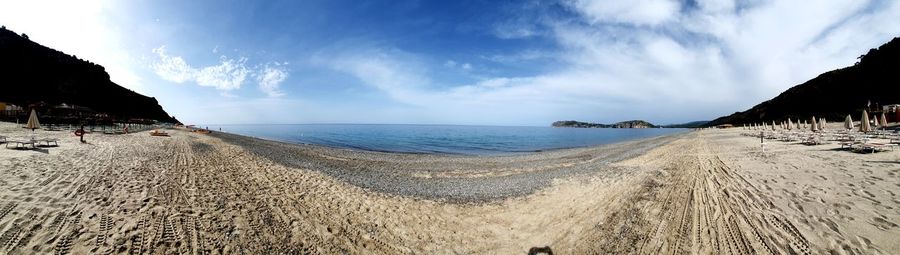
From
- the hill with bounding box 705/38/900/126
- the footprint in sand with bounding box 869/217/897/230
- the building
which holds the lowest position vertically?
the footprint in sand with bounding box 869/217/897/230

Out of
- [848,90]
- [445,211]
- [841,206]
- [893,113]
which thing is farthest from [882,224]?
[848,90]

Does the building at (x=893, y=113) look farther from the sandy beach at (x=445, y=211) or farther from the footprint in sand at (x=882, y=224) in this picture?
the footprint in sand at (x=882, y=224)

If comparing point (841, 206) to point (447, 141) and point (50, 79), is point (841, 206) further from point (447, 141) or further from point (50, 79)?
point (50, 79)

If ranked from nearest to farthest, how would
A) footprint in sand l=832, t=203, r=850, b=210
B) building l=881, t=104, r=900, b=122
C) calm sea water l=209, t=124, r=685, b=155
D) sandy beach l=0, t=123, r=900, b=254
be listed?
sandy beach l=0, t=123, r=900, b=254
footprint in sand l=832, t=203, r=850, b=210
building l=881, t=104, r=900, b=122
calm sea water l=209, t=124, r=685, b=155

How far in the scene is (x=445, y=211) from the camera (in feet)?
28.2

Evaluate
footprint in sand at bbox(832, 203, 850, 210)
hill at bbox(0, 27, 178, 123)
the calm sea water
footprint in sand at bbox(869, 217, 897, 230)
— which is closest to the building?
the calm sea water

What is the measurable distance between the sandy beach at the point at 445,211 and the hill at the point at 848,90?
71543mm

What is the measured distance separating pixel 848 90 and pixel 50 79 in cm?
16255

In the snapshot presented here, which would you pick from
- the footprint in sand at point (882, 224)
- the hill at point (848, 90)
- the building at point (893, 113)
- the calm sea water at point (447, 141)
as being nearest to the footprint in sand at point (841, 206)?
the footprint in sand at point (882, 224)

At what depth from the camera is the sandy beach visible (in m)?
5.62

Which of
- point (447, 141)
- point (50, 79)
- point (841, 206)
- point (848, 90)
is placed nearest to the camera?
point (841, 206)

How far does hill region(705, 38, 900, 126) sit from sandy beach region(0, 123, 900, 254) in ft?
235

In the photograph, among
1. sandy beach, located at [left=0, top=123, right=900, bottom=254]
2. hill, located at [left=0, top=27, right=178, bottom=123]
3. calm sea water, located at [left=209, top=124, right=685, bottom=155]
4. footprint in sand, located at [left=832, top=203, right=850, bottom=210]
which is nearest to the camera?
sandy beach, located at [left=0, top=123, right=900, bottom=254]

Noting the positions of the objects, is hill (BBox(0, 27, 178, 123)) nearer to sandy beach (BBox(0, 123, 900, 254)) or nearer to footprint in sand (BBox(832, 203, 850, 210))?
sandy beach (BBox(0, 123, 900, 254))
